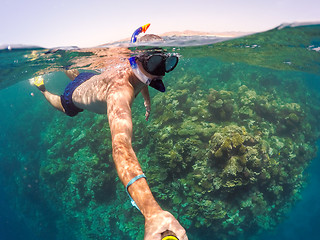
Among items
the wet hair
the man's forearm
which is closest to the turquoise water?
the wet hair

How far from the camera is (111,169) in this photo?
347 inches

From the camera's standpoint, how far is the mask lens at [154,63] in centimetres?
281

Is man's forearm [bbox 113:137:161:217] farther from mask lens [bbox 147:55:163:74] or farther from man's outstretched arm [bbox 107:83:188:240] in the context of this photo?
mask lens [bbox 147:55:163:74]

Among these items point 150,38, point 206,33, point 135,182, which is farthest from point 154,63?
point 206,33

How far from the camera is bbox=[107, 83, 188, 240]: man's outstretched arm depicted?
117 cm

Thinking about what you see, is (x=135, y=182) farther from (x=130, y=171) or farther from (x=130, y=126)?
(x=130, y=126)

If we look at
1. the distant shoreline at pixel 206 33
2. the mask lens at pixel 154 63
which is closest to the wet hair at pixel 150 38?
the distant shoreline at pixel 206 33

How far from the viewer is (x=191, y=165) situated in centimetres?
714

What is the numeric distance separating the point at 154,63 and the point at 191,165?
5.34 metres

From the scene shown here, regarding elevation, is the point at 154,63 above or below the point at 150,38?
below

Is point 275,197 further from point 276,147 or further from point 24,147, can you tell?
point 24,147

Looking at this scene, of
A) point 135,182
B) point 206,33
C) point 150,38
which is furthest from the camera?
point 206,33

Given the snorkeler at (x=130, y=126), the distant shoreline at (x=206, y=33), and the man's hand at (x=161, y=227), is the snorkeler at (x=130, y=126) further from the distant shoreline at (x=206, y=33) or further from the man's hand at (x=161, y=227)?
the distant shoreline at (x=206, y=33)

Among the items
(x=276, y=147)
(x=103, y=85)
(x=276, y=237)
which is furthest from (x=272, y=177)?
(x=103, y=85)
